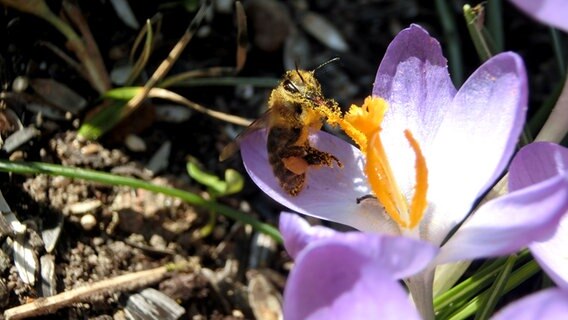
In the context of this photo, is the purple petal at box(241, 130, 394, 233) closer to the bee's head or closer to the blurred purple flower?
the bee's head

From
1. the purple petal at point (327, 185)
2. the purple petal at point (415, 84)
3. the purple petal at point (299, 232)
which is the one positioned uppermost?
the purple petal at point (415, 84)

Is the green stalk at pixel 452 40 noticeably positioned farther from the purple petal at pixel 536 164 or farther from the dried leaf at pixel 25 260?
the dried leaf at pixel 25 260

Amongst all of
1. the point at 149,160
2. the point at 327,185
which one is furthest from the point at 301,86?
the point at 149,160

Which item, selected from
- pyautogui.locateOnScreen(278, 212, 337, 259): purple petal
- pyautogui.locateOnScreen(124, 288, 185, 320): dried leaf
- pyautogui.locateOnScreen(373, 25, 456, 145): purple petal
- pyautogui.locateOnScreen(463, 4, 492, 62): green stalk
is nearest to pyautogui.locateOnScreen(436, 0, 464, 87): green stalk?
pyautogui.locateOnScreen(463, 4, 492, 62): green stalk

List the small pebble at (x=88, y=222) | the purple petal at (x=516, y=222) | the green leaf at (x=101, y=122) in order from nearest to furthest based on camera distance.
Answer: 1. the purple petal at (x=516, y=222)
2. the small pebble at (x=88, y=222)
3. the green leaf at (x=101, y=122)

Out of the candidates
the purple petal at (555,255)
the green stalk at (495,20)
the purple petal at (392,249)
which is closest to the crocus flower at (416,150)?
the purple petal at (555,255)

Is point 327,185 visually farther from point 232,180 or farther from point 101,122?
point 101,122

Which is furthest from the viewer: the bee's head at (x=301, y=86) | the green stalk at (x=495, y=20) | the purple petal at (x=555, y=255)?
the green stalk at (x=495, y=20)
